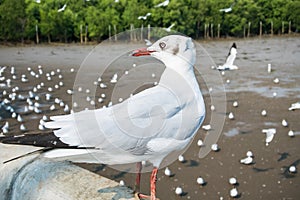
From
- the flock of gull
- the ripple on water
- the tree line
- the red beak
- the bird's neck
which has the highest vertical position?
the tree line

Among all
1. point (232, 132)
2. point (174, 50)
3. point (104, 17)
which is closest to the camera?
point (174, 50)

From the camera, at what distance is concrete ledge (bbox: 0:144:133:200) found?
1987mm

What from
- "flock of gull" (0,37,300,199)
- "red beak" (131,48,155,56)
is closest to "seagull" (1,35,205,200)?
"red beak" (131,48,155,56)

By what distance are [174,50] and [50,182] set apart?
101 centimetres

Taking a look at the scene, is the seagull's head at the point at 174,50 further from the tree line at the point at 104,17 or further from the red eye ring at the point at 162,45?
the tree line at the point at 104,17

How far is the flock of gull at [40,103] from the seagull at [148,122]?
222 cm

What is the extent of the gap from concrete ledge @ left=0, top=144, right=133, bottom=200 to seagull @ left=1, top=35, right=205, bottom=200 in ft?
1.13

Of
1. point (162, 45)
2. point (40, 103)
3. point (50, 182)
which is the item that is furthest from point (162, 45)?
point (40, 103)

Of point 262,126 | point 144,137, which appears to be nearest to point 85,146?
point 144,137

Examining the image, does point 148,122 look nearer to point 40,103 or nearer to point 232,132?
point 232,132

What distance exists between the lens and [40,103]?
781 cm

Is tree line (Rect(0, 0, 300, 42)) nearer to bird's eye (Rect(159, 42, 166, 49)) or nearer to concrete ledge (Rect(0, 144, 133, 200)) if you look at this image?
concrete ledge (Rect(0, 144, 133, 200))

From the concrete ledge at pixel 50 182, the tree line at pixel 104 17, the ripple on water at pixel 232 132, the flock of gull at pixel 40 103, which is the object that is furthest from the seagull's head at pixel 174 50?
the tree line at pixel 104 17

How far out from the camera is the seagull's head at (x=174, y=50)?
162cm
